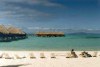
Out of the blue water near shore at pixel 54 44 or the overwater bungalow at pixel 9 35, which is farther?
the overwater bungalow at pixel 9 35

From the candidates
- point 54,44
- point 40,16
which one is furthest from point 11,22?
point 54,44

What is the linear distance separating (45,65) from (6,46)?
8.92 meters

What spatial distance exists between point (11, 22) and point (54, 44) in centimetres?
299

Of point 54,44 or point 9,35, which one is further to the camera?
point 9,35

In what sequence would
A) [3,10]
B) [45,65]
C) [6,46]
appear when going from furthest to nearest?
[6,46], [3,10], [45,65]

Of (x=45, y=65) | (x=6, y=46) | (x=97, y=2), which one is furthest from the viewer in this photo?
(x=6, y=46)

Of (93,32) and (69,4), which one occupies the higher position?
(69,4)

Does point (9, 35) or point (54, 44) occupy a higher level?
point (9, 35)

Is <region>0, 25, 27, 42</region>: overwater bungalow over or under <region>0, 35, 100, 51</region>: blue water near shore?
over

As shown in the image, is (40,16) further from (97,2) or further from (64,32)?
(97,2)

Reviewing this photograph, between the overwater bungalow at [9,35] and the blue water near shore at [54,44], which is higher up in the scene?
the overwater bungalow at [9,35]

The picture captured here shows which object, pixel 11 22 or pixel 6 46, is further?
pixel 6 46

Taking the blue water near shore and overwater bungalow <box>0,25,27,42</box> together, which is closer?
the blue water near shore

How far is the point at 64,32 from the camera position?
17.9m
